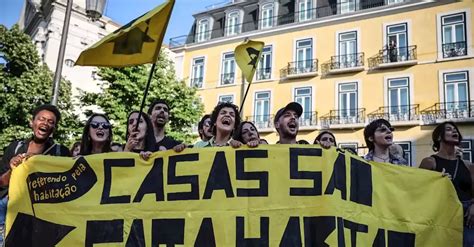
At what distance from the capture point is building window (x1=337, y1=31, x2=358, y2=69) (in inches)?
904

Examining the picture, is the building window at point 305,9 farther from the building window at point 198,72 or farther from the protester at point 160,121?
the protester at point 160,121

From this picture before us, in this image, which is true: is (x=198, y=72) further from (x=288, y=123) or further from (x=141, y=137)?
(x=288, y=123)

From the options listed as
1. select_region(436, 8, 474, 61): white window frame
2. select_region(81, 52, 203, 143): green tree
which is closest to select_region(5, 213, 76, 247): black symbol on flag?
select_region(81, 52, 203, 143): green tree

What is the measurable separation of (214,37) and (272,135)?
308 inches

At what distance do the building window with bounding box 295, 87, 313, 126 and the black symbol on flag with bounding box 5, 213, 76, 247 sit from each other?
19.8 m

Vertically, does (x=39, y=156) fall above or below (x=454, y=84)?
below

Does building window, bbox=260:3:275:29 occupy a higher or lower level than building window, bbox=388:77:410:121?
higher

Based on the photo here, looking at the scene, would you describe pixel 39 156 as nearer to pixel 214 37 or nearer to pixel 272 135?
pixel 272 135

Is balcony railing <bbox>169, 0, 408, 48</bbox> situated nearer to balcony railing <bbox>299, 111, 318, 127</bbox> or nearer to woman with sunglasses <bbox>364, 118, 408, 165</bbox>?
balcony railing <bbox>299, 111, 318, 127</bbox>

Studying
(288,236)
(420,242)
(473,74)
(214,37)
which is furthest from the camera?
(214,37)

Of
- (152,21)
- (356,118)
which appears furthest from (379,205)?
(356,118)

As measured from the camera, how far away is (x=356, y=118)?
869 inches

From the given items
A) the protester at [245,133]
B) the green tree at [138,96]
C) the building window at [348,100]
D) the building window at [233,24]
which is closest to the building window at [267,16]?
the building window at [233,24]

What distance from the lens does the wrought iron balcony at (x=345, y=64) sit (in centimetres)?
2271
